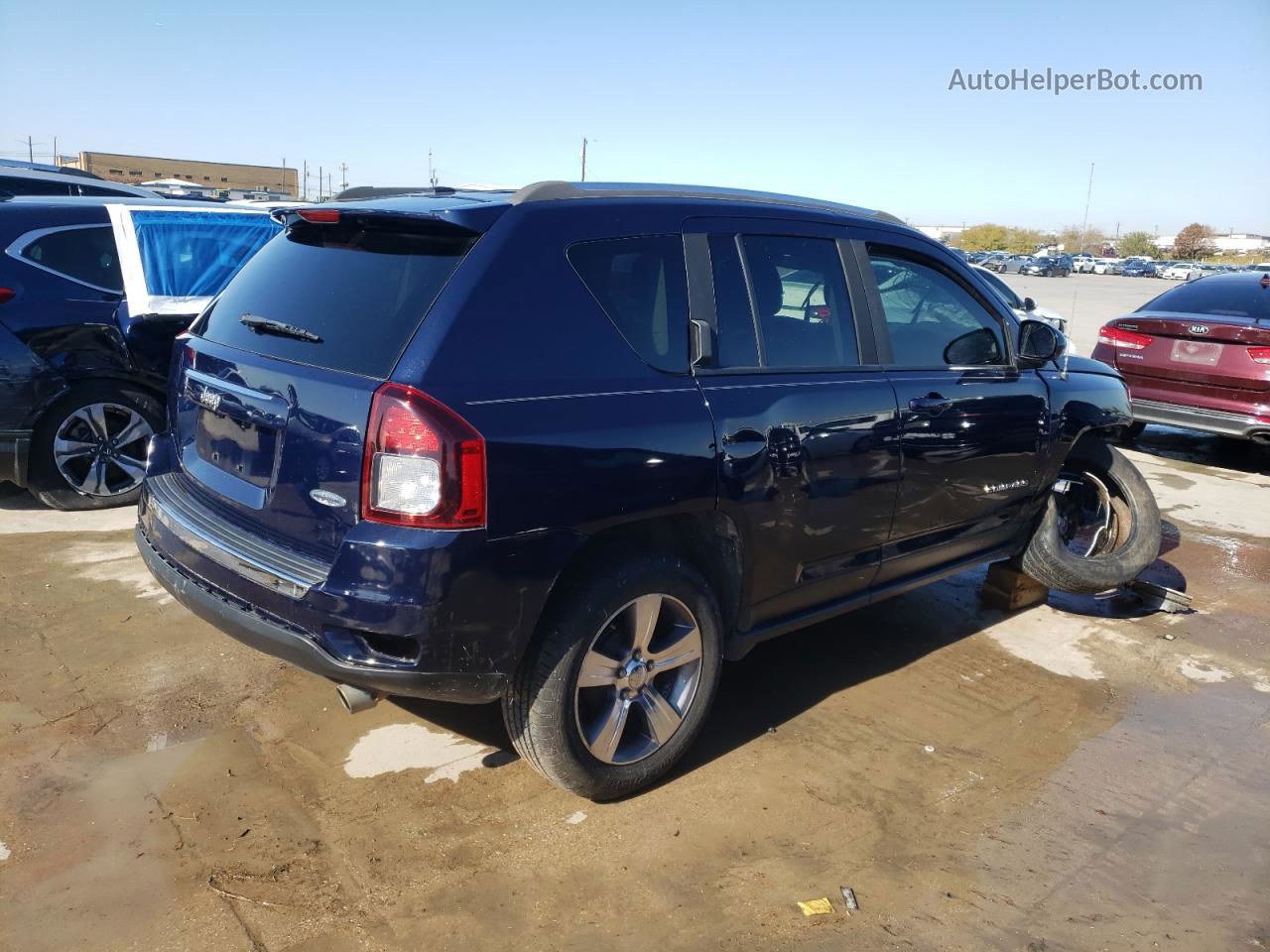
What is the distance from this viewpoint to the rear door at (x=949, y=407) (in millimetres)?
3992

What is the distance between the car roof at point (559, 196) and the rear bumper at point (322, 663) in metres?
1.29

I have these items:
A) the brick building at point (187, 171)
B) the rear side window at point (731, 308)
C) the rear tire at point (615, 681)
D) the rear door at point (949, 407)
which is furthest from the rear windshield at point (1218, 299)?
the brick building at point (187, 171)

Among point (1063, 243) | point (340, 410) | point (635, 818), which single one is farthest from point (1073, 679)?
point (1063, 243)

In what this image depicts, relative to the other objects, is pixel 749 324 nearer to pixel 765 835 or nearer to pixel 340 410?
pixel 340 410

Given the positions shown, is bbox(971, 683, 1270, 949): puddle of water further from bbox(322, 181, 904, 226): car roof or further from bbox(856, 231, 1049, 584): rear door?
bbox(322, 181, 904, 226): car roof

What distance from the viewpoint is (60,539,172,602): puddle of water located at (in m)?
4.77

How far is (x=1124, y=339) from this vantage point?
29.5 feet

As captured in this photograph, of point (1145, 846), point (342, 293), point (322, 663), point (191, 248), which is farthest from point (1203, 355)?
point (322, 663)

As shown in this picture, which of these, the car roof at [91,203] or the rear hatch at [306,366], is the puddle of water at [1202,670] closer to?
the rear hatch at [306,366]

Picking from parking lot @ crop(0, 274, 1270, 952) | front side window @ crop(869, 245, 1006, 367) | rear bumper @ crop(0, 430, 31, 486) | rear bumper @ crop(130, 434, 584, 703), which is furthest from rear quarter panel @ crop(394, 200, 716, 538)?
rear bumper @ crop(0, 430, 31, 486)

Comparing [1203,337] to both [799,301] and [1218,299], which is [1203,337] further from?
[799,301]

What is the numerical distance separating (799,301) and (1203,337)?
6217mm

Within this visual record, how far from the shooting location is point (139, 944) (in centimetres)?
252

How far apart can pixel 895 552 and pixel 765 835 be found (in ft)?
4.53
